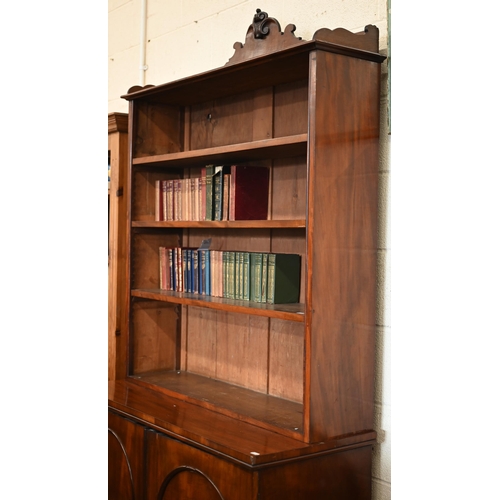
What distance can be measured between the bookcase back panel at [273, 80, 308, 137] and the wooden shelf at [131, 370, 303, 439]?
3.28 feet

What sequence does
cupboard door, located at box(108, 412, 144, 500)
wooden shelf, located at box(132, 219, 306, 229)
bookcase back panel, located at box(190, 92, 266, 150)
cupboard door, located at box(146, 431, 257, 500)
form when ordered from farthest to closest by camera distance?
1. bookcase back panel, located at box(190, 92, 266, 150)
2. cupboard door, located at box(108, 412, 144, 500)
3. wooden shelf, located at box(132, 219, 306, 229)
4. cupboard door, located at box(146, 431, 257, 500)

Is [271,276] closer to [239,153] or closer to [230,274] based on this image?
[230,274]

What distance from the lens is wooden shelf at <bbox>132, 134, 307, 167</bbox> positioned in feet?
6.97

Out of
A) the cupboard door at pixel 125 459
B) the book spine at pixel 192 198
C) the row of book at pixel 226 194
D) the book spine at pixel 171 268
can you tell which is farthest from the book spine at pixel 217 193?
the cupboard door at pixel 125 459

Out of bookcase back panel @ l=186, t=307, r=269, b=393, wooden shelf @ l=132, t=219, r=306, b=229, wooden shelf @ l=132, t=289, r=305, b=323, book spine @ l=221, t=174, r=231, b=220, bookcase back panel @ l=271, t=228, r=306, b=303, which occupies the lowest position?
bookcase back panel @ l=186, t=307, r=269, b=393

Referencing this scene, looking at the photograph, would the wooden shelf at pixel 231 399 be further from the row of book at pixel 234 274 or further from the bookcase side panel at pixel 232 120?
the bookcase side panel at pixel 232 120

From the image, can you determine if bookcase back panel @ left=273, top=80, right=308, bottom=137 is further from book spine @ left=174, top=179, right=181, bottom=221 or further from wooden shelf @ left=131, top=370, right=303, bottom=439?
wooden shelf @ left=131, top=370, right=303, bottom=439

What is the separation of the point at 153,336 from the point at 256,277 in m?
0.78

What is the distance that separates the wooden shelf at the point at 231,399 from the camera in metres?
2.18

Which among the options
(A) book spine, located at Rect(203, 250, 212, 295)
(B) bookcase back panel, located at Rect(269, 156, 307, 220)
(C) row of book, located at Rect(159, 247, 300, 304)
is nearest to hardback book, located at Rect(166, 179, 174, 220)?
(C) row of book, located at Rect(159, 247, 300, 304)

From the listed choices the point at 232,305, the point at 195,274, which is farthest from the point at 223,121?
the point at 232,305

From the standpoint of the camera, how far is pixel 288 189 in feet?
8.11
